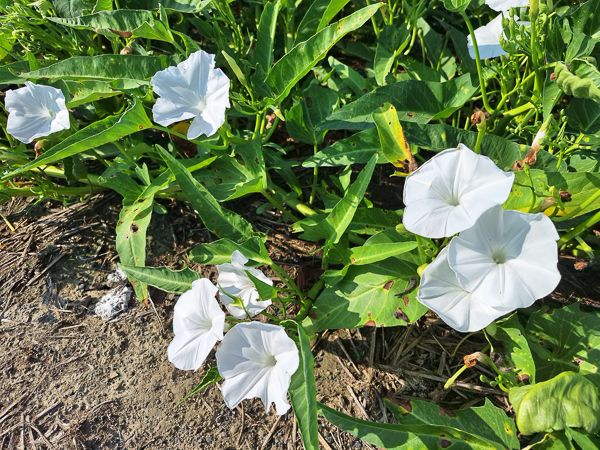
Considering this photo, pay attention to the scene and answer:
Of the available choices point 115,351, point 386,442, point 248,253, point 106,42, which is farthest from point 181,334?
point 106,42

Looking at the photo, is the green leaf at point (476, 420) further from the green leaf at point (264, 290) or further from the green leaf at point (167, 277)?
the green leaf at point (167, 277)

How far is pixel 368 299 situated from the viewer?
127 cm

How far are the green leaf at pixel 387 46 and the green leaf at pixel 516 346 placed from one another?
0.94 metres

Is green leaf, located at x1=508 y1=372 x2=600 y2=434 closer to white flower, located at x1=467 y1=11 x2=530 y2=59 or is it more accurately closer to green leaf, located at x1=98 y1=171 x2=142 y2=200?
white flower, located at x1=467 y1=11 x2=530 y2=59

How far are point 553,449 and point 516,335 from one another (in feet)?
0.97

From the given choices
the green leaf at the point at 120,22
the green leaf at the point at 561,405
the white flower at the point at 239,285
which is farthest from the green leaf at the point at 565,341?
the green leaf at the point at 120,22

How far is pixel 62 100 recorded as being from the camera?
136 centimetres

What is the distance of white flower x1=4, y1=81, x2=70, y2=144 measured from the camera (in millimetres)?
1361

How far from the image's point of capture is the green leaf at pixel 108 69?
1346 millimetres

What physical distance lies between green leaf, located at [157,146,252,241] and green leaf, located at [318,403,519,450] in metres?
0.59

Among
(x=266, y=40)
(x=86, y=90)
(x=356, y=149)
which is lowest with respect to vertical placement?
(x=356, y=149)

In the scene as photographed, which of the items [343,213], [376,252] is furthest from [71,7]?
[376,252]

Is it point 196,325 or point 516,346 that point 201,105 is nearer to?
point 196,325

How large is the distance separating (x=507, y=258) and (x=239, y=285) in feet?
2.29
